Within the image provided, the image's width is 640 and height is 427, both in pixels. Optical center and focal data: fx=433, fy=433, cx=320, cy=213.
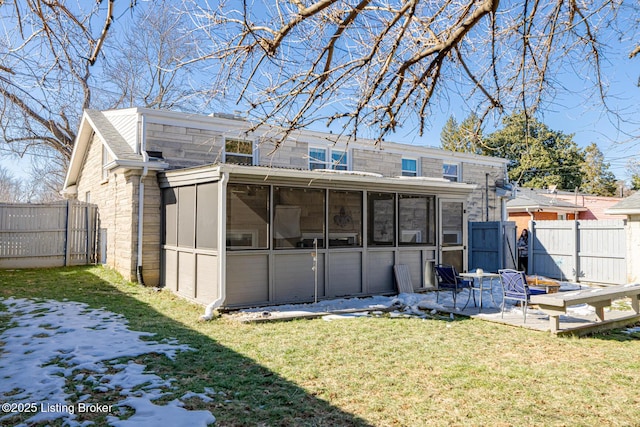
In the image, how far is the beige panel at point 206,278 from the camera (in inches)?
301

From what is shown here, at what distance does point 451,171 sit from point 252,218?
957 centimetres

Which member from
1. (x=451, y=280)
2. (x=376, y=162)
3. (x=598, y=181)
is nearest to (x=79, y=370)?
(x=451, y=280)

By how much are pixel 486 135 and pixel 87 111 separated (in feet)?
38.3

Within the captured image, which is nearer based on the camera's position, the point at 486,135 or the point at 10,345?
the point at 486,135

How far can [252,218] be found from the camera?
318 inches

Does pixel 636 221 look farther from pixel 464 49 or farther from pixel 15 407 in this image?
pixel 15 407

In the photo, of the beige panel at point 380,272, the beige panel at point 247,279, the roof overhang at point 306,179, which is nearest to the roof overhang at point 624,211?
the roof overhang at point 306,179

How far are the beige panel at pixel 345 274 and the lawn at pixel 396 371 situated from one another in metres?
A: 1.59

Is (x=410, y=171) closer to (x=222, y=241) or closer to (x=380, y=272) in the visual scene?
(x=380, y=272)

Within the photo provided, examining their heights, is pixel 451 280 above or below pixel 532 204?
below

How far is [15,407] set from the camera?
3543mm

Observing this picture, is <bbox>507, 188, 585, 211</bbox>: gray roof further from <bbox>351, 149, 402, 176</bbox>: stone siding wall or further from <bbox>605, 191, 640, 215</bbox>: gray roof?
<bbox>351, 149, 402, 176</bbox>: stone siding wall

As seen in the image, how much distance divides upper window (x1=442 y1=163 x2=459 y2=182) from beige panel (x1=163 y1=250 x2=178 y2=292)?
32.5 ft

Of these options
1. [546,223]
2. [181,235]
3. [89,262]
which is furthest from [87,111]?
[546,223]
